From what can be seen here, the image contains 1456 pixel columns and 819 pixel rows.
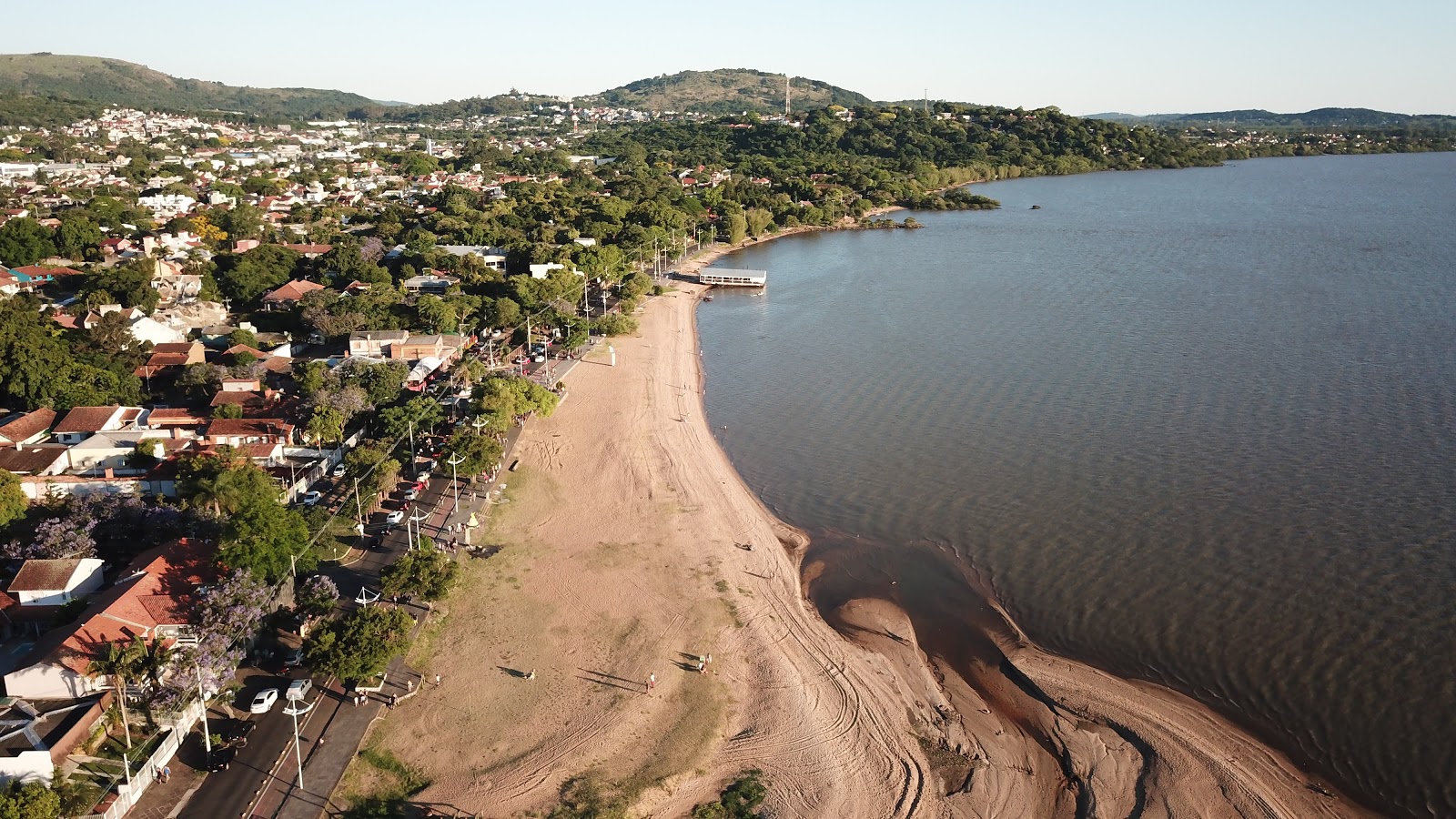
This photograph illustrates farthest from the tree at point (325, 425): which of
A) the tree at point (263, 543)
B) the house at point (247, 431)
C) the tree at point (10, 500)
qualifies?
the tree at point (10, 500)

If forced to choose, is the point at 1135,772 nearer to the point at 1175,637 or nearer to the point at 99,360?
the point at 1175,637

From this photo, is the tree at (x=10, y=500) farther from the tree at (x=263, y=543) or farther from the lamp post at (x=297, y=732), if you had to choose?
the lamp post at (x=297, y=732)

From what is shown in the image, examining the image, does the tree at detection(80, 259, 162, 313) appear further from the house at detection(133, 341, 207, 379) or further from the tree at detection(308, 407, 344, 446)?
the tree at detection(308, 407, 344, 446)

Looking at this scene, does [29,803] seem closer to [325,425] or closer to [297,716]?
[297,716]

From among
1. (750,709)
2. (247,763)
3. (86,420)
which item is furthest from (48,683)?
(86,420)

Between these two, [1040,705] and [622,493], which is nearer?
[1040,705]

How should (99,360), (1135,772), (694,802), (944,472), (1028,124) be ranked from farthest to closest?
(1028,124)
(99,360)
(944,472)
(1135,772)
(694,802)

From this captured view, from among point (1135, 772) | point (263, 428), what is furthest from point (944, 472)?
point (263, 428)
